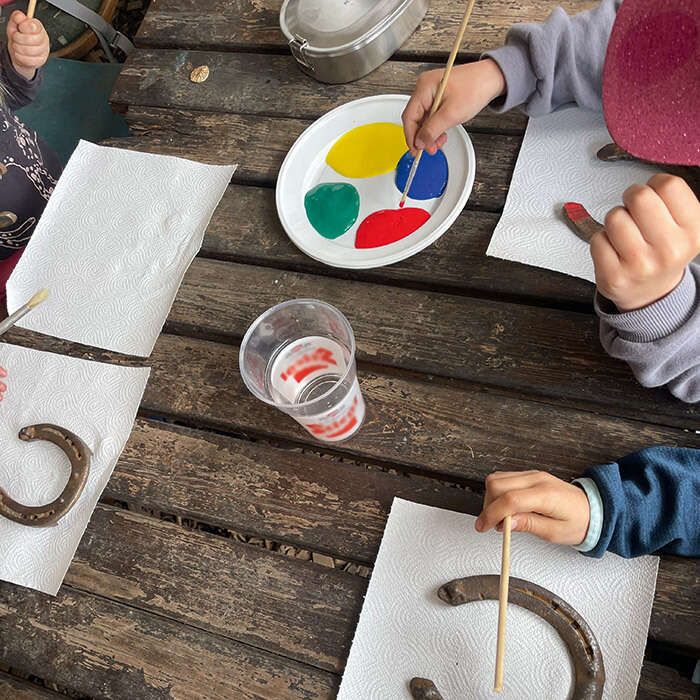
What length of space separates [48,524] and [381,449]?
429 millimetres

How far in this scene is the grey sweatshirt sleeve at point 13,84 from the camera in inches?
50.1

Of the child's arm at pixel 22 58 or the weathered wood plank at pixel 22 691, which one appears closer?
the weathered wood plank at pixel 22 691

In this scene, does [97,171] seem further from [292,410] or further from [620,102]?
[620,102]

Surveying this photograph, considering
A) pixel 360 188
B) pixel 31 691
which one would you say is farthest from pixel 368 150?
pixel 31 691

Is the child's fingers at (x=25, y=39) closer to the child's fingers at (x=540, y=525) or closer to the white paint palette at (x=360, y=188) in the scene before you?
the white paint palette at (x=360, y=188)

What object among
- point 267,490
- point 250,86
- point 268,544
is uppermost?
point 250,86

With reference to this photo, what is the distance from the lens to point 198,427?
0.94 metres

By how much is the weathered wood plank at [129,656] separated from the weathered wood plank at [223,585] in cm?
1

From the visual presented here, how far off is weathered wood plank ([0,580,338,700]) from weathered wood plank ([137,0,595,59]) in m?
0.84

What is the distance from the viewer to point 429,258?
906 mm

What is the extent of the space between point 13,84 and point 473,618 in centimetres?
118

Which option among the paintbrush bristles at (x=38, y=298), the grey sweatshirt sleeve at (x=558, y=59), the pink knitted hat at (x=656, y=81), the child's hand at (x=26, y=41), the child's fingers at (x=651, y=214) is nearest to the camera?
the child's fingers at (x=651, y=214)

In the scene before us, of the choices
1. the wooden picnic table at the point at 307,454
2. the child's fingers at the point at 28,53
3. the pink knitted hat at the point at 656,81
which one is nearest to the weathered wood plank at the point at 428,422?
the wooden picnic table at the point at 307,454

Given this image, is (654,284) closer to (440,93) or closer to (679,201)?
(679,201)
